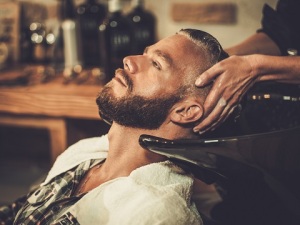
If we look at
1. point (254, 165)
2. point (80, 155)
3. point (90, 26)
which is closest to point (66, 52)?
point (90, 26)

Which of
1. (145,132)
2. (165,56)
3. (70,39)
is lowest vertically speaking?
(145,132)

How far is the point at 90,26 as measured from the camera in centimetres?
237

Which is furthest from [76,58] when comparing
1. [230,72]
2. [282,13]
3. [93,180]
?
[230,72]

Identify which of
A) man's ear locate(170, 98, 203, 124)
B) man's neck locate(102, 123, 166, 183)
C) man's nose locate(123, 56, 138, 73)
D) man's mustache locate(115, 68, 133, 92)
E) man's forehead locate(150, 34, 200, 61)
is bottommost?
man's neck locate(102, 123, 166, 183)

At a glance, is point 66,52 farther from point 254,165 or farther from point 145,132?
point 254,165

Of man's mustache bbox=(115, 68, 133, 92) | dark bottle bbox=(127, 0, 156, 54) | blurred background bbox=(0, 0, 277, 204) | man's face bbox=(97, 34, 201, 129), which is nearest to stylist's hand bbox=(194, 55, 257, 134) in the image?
man's face bbox=(97, 34, 201, 129)

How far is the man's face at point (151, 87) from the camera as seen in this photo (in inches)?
47.1

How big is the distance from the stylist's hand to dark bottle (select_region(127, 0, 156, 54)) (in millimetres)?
1183

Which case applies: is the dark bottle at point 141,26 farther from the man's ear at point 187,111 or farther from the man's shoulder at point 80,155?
the man's ear at point 187,111

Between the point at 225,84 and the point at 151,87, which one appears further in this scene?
the point at 151,87

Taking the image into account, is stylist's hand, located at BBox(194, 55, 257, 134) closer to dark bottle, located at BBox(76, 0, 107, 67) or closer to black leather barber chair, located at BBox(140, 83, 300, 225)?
black leather barber chair, located at BBox(140, 83, 300, 225)

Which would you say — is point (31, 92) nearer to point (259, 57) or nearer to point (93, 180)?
point (93, 180)

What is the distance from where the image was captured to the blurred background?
6.79 feet

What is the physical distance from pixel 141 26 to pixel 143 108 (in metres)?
1.27
